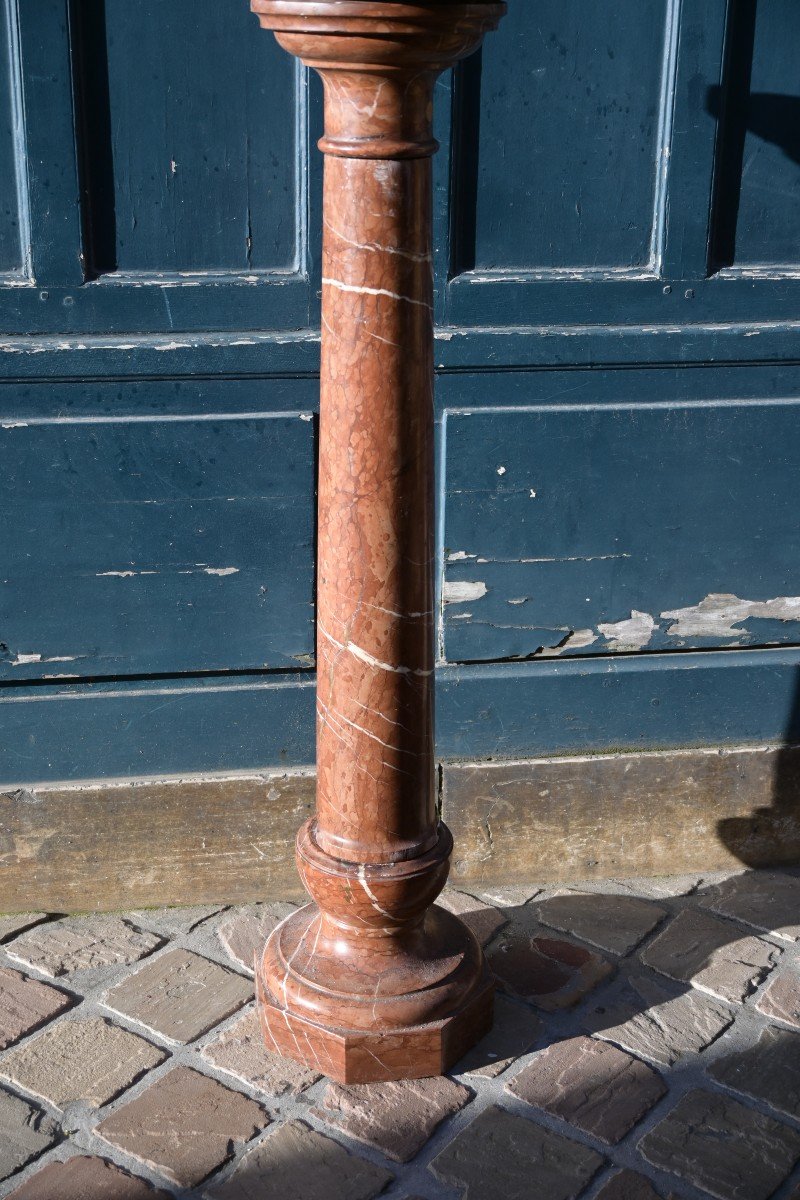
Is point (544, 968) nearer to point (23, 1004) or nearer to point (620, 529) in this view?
point (620, 529)

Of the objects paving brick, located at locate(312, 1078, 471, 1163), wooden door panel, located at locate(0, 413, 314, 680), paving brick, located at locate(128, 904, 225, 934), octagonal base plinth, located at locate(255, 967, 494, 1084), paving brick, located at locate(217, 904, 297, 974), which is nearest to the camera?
paving brick, located at locate(312, 1078, 471, 1163)

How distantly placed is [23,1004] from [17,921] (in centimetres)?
36

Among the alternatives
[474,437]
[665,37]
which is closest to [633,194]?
[665,37]

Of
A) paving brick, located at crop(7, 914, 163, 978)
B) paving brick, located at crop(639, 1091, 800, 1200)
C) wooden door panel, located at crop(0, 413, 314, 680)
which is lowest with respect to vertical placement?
paving brick, located at crop(7, 914, 163, 978)

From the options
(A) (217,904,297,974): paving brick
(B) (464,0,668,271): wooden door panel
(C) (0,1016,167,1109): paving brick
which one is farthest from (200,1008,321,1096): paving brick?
(B) (464,0,668,271): wooden door panel

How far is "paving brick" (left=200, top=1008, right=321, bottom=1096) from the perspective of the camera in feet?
9.36

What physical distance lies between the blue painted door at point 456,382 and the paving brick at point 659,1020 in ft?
2.25

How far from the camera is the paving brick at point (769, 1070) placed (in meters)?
2.82

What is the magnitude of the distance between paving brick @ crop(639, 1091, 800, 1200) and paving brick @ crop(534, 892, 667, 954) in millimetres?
579

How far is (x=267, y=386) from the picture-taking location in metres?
3.19

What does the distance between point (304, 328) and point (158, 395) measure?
38 centimetres

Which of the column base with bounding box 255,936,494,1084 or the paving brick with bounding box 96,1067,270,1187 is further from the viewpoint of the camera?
the column base with bounding box 255,936,494,1084

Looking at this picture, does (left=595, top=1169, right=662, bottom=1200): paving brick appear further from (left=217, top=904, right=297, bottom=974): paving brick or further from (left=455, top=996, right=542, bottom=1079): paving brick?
(left=217, top=904, right=297, bottom=974): paving brick

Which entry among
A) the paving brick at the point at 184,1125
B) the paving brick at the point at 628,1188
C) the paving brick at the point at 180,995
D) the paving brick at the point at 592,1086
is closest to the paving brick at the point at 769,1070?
the paving brick at the point at 592,1086
